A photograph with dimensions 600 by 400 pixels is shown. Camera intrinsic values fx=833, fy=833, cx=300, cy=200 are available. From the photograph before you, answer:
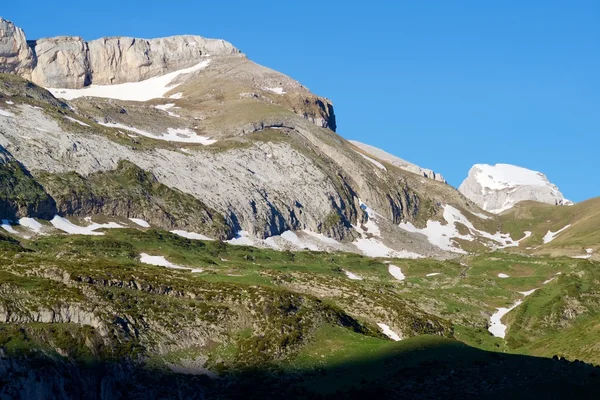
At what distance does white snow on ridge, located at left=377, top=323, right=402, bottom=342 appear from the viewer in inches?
4505

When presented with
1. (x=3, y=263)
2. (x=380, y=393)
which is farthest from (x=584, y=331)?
(x=3, y=263)

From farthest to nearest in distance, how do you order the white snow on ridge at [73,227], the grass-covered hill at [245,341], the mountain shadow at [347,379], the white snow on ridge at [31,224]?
1. the white snow on ridge at [73,227]
2. the white snow on ridge at [31,224]
3. the grass-covered hill at [245,341]
4. the mountain shadow at [347,379]

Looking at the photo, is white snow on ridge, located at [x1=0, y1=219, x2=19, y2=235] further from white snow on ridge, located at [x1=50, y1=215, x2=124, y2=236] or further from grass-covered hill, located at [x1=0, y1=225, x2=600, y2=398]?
grass-covered hill, located at [x1=0, y1=225, x2=600, y2=398]

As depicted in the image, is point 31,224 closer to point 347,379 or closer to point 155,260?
point 155,260

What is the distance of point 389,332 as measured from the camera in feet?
381

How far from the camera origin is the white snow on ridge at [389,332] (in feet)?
375

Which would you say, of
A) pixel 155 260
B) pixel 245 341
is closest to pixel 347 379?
pixel 245 341

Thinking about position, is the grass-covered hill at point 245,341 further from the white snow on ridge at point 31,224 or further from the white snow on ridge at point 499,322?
the white snow on ridge at point 31,224

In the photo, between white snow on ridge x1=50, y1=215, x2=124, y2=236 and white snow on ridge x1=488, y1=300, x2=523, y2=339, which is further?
white snow on ridge x1=50, y1=215, x2=124, y2=236

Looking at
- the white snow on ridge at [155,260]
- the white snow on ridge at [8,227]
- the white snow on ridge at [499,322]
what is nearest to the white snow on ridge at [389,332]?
the white snow on ridge at [499,322]

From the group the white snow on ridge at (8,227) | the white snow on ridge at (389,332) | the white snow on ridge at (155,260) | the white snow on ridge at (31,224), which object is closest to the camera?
the white snow on ridge at (389,332)

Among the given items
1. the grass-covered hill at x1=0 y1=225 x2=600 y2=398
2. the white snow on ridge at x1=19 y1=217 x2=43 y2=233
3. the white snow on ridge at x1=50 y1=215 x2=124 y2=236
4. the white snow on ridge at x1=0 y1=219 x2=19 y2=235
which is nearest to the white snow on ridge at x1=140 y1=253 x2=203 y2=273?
the grass-covered hill at x1=0 y1=225 x2=600 y2=398

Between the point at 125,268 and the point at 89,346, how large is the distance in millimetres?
29410

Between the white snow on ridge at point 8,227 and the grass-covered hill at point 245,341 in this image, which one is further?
the white snow on ridge at point 8,227
